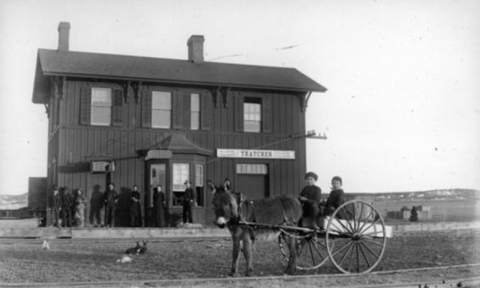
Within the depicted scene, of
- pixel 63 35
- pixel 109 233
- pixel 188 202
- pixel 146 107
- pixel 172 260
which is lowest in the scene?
pixel 172 260

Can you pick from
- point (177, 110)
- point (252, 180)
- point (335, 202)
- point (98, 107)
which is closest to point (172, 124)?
point (177, 110)

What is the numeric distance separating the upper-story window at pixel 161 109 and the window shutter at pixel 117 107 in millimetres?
1467

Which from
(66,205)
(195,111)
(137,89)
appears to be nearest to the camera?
(66,205)

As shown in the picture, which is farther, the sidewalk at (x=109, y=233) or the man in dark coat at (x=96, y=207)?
the man in dark coat at (x=96, y=207)

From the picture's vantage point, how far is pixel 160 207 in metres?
24.5

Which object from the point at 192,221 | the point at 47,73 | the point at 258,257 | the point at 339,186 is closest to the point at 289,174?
the point at 192,221

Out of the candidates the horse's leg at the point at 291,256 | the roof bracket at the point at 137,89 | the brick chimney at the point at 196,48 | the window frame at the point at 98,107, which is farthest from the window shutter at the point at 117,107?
the horse's leg at the point at 291,256

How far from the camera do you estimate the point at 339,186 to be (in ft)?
41.6

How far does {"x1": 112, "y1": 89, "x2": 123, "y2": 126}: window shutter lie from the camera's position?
26.0 meters

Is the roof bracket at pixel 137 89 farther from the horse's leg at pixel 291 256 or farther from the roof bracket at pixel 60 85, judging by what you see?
the horse's leg at pixel 291 256

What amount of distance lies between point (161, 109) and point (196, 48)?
14.8 feet

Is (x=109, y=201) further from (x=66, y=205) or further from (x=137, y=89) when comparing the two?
(x=137, y=89)

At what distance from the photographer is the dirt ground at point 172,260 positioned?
11.8m

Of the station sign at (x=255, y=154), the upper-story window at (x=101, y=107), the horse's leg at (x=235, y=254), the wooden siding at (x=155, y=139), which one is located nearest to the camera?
the horse's leg at (x=235, y=254)
